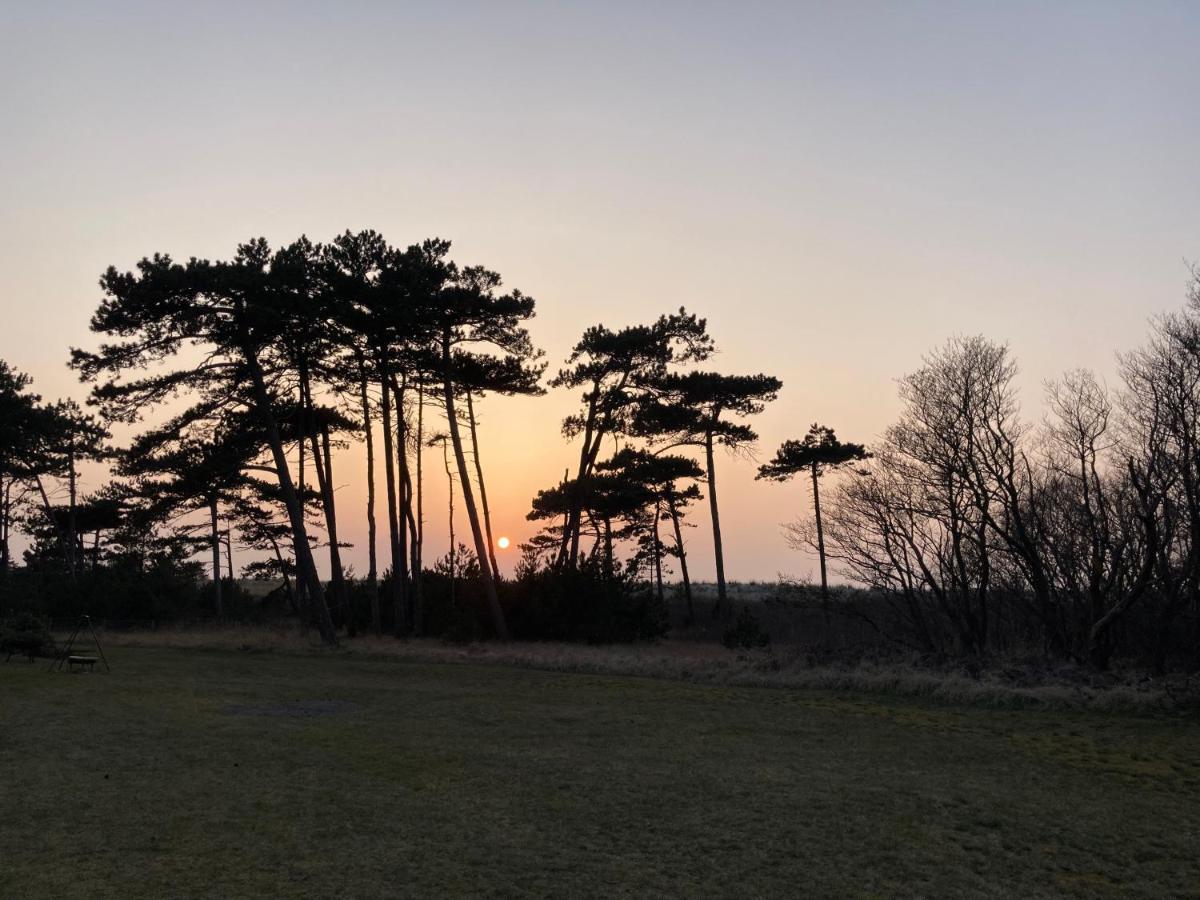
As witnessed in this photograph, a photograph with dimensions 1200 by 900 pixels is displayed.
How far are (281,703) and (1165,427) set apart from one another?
17871 mm

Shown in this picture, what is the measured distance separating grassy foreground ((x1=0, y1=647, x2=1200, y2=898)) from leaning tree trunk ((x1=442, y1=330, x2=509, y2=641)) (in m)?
16.2

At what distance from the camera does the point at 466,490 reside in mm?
32250

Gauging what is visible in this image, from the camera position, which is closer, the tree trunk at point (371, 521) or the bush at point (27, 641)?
the bush at point (27, 641)

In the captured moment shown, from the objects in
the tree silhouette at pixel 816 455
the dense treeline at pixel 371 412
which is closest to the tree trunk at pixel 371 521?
the dense treeline at pixel 371 412

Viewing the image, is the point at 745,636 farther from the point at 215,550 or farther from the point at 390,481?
the point at 215,550

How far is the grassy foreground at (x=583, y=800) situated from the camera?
670cm

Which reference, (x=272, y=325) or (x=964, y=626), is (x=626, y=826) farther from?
(x=272, y=325)

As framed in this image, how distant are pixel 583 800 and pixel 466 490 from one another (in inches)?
930

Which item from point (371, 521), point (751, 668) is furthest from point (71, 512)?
point (751, 668)

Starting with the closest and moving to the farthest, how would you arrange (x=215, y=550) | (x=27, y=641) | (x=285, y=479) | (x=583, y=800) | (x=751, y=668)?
(x=583, y=800) → (x=751, y=668) → (x=27, y=641) → (x=285, y=479) → (x=215, y=550)

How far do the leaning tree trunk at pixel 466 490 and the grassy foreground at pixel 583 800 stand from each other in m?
16.2

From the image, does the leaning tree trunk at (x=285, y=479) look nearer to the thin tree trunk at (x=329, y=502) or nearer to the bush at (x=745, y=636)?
the thin tree trunk at (x=329, y=502)

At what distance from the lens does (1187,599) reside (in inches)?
766

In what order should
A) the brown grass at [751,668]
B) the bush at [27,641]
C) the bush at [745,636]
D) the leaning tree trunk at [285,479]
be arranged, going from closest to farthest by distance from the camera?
1. the brown grass at [751,668]
2. the bush at [27,641]
3. the leaning tree trunk at [285,479]
4. the bush at [745,636]
